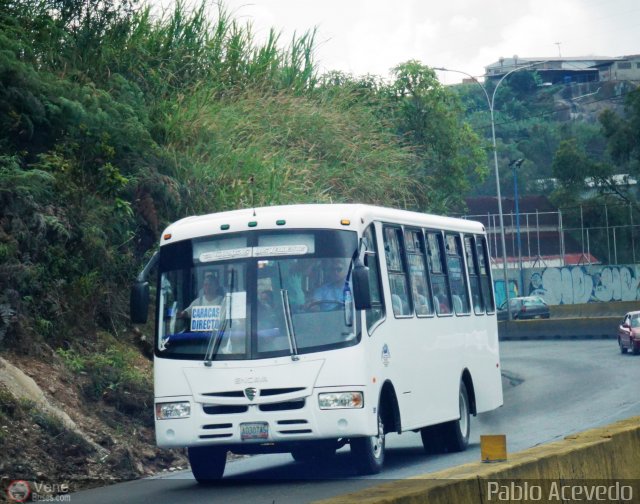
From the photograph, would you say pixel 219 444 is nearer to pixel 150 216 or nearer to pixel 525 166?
pixel 150 216

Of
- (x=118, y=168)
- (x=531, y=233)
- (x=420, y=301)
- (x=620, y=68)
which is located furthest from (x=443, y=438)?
(x=620, y=68)

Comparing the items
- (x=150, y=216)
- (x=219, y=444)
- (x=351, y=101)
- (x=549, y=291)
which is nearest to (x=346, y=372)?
(x=219, y=444)

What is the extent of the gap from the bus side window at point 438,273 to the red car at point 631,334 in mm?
24202

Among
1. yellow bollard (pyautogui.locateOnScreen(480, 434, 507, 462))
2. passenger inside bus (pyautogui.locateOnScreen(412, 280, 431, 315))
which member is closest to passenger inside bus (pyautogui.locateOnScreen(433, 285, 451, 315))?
passenger inside bus (pyautogui.locateOnScreen(412, 280, 431, 315))

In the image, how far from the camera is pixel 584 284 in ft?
236

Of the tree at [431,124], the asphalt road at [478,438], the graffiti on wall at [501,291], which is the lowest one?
the asphalt road at [478,438]

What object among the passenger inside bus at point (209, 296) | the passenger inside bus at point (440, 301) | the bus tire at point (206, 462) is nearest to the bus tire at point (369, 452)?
the bus tire at point (206, 462)

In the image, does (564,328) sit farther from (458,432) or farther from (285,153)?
(458,432)

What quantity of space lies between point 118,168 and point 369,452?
1004cm

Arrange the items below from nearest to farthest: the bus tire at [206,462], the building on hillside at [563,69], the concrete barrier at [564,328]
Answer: the bus tire at [206,462] → the concrete barrier at [564,328] → the building on hillside at [563,69]

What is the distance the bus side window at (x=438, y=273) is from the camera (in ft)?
50.0

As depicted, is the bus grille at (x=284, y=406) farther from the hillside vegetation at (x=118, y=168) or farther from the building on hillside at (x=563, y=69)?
the building on hillside at (x=563, y=69)

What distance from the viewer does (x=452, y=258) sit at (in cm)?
1623

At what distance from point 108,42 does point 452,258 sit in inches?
481
